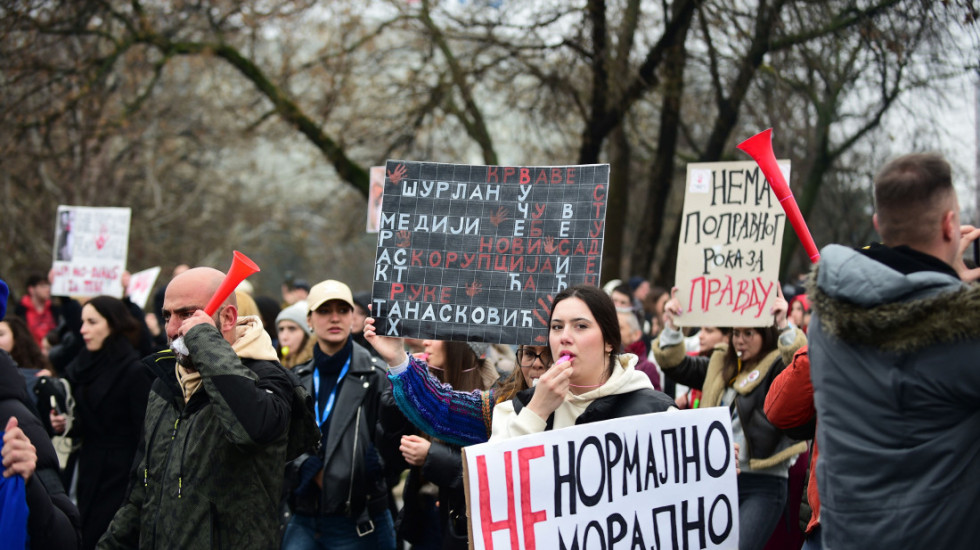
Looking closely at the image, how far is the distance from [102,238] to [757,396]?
641cm

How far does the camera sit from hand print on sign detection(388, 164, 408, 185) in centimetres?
427

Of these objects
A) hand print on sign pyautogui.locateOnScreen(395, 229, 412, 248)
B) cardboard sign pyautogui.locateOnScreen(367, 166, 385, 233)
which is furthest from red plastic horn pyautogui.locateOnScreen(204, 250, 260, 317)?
cardboard sign pyautogui.locateOnScreen(367, 166, 385, 233)

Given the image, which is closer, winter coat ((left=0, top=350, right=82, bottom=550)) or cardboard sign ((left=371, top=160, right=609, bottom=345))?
winter coat ((left=0, top=350, right=82, bottom=550))

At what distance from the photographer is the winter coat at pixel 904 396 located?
7.72 ft

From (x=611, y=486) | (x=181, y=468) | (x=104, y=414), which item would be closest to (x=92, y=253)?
(x=104, y=414)

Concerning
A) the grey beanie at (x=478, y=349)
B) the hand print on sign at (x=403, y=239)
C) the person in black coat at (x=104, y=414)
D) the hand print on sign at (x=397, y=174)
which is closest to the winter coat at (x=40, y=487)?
the hand print on sign at (x=403, y=239)

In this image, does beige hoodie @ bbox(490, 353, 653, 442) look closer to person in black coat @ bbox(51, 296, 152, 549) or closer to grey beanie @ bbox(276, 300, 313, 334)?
person in black coat @ bbox(51, 296, 152, 549)

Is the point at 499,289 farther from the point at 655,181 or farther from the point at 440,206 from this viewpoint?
the point at 655,181

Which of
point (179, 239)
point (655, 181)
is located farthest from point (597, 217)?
point (179, 239)

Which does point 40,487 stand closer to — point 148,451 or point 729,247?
point 148,451

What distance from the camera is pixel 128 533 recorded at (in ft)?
11.8

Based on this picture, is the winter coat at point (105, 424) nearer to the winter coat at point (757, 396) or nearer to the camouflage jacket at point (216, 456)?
the camouflage jacket at point (216, 456)

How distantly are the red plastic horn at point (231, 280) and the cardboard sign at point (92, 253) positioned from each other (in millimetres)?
5816

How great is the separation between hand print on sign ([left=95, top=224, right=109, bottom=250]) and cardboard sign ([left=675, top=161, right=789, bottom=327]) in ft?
19.1
